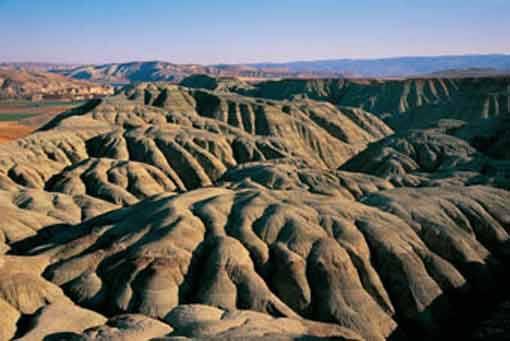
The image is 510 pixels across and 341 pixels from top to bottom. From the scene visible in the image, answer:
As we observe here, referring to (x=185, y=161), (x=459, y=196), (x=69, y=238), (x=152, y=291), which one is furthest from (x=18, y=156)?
(x=459, y=196)

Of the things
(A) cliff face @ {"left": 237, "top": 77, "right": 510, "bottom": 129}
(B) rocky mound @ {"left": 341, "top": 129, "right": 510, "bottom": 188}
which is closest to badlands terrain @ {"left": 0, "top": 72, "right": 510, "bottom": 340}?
(B) rocky mound @ {"left": 341, "top": 129, "right": 510, "bottom": 188}

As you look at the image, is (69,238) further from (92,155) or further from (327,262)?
(92,155)

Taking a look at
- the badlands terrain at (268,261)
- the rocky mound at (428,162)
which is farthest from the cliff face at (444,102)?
the badlands terrain at (268,261)

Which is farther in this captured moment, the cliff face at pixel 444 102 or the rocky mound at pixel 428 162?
the cliff face at pixel 444 102

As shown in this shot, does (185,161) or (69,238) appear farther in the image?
(185,161)

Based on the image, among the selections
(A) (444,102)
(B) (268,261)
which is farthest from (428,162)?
(A) (444,102)

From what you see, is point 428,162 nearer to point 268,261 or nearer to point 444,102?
point 268,261

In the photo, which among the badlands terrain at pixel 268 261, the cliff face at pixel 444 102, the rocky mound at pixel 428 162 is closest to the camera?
the badlands terrain at pixel 268 261

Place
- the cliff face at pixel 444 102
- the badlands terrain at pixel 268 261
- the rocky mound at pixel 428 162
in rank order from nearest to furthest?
the badlands terrain at pixel 268 261 < the rocky mound at pixel 428 162 < the cliff face at pixel 444 102

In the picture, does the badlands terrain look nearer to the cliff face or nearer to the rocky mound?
the rocky mound

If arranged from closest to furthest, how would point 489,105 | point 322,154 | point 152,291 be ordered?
1. point 152,291
2. point 322,154
3. point 489,105

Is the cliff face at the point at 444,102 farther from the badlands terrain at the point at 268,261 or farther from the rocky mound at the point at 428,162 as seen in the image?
the badlands terrain at the point at 268,261
